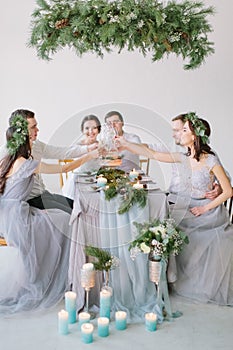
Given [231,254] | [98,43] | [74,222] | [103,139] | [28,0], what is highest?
[28,0]

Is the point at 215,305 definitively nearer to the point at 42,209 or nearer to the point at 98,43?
the point at 42,209

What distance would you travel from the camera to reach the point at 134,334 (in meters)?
2.46

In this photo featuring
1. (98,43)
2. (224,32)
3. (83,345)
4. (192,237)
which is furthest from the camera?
(224,32)

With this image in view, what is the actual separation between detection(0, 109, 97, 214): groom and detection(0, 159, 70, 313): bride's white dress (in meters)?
0.06

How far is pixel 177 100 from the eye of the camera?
5012mm

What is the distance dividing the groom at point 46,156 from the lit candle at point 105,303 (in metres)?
0.57

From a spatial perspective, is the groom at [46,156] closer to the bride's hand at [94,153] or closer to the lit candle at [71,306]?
the bride's hand at [94,153]

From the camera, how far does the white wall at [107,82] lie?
490 centimetres

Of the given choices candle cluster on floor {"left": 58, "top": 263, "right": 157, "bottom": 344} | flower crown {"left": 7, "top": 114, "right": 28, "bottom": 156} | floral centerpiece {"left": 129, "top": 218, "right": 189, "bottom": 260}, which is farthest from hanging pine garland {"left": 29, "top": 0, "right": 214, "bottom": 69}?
candle cluster on floor {"left": 58, "top": 263, "right": 157, "bottom": 344}

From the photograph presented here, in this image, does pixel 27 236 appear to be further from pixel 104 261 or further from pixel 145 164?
pixel 145 164

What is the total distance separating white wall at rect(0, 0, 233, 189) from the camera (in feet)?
16.1

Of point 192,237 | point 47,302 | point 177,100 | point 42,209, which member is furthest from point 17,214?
point 177,100

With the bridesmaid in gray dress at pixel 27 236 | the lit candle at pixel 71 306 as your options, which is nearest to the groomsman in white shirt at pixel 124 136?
the bridesmaid in gray dress at pixel 27 236

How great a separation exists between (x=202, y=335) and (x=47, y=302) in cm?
94
